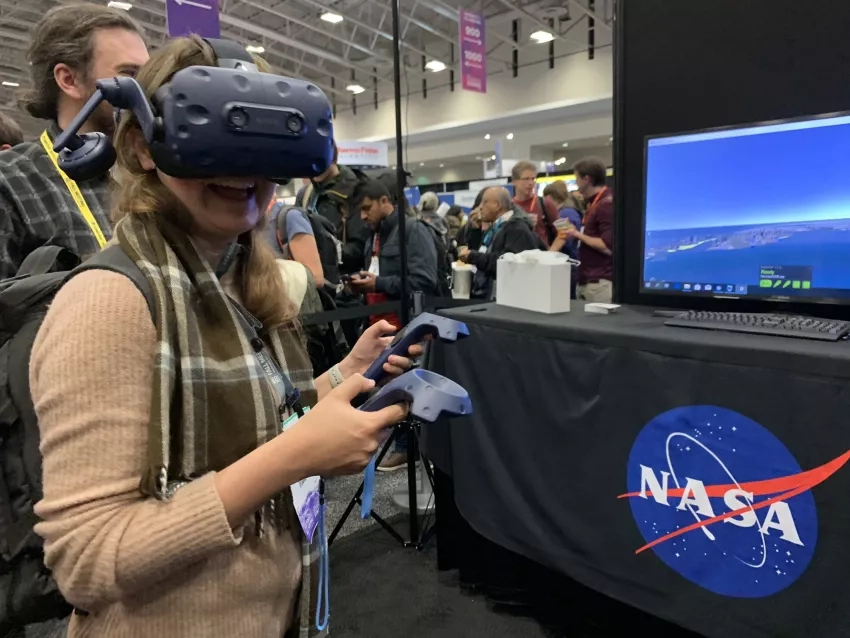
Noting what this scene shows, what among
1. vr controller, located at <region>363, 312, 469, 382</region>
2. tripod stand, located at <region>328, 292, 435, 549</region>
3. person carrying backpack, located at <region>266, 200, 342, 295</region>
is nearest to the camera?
vr controller, located at <region>363, 312, 469, 382</region>

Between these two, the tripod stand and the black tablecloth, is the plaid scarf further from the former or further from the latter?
the tripod stand

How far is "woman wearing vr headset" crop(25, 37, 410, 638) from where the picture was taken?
0.56 meters

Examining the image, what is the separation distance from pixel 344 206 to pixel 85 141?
2710mm

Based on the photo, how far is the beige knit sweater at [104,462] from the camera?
56 cm

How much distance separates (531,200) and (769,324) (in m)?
3.45

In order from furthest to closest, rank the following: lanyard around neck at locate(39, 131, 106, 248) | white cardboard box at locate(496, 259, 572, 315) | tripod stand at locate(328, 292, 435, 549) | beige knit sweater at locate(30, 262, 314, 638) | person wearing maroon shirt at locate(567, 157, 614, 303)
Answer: person wearing maroon shirt at locate(567, 157, 614, 303), tripod stand at locate(328, 292, 435, 549), white cardboard box at locate(496, 259, 572, 315), lanyard around neck at locate(39, 131, 106, 248), beige knit sweater at locate(30, 262, 314, 638)

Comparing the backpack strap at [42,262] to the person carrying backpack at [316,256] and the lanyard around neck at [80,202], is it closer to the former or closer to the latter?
the lanyard around neck at [80,202]

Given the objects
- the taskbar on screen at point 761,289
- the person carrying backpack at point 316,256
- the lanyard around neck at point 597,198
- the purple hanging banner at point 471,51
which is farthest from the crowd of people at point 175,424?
the purple hanging banner at point 471,51

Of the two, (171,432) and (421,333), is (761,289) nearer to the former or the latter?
(421,333)

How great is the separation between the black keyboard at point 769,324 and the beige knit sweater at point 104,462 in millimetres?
1127

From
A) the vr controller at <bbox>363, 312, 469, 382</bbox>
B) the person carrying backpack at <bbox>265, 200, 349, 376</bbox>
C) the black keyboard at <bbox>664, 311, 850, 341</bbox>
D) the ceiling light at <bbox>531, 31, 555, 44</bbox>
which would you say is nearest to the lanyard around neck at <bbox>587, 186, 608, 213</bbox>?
the person carrying backpack at <bbox>265, 200, 349, 376</bbox>

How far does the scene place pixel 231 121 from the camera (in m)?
0.58

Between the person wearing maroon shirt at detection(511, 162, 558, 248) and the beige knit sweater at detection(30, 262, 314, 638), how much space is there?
397cm

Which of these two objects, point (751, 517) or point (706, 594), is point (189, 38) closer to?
point (751, 517)
